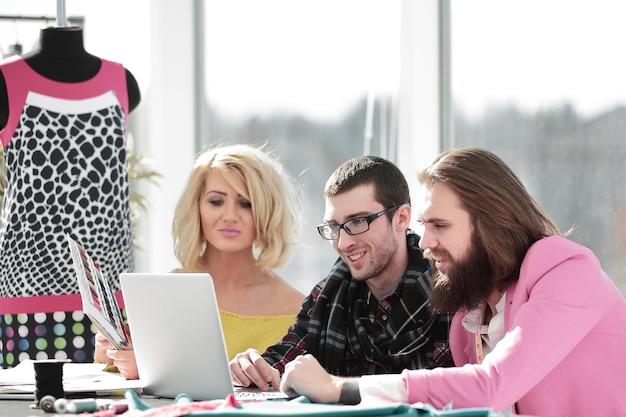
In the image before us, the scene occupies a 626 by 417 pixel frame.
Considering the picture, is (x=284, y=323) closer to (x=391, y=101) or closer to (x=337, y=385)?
(x=337, y=385)

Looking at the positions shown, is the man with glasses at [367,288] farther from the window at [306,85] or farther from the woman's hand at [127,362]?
the window at [306,85]

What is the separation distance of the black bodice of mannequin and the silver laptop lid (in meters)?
1.19

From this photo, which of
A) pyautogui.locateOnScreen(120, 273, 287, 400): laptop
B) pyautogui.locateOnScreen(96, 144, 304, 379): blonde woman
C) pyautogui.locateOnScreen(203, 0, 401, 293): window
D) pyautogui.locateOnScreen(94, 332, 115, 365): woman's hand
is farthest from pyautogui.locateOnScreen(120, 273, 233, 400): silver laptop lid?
pyautogui.locateOnScreen(203, 0, 401, 293): window

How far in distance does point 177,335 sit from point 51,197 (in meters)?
1.16

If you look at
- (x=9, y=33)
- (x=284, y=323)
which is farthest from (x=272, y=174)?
(x=9, y=33)

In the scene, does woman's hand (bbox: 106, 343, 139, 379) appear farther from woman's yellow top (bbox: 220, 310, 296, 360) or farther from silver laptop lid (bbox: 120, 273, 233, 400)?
woman's yellow top (bbox: 220, 310, 296, 360)

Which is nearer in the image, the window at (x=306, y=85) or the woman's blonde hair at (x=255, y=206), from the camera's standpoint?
the woman's blonde hair at (x=255, y=206)

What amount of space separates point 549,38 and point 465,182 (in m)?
2.69

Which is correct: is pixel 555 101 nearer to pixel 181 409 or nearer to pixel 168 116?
pixel 168 116

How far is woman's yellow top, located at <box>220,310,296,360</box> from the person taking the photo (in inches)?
125

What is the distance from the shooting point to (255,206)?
330 centimetres

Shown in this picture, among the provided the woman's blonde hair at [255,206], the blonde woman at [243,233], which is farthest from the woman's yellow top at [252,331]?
the woman's blonde hair at [255,206]

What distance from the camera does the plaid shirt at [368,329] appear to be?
2.54m

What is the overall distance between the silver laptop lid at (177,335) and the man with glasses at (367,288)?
53 cm
